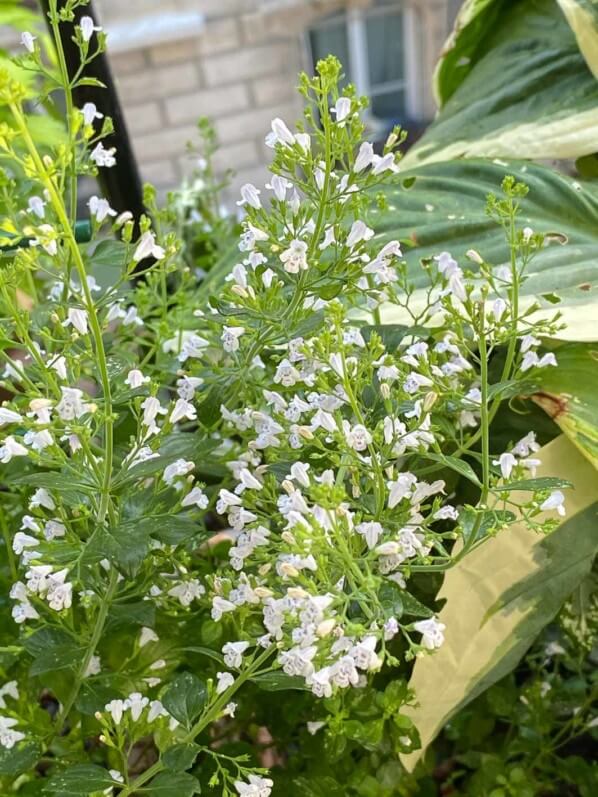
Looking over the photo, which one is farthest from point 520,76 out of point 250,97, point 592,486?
point 250,97

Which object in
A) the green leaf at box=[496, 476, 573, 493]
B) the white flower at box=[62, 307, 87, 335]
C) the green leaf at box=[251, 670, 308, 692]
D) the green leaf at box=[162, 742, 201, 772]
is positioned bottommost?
the green leaf at box=[162, 742, 201, 772]

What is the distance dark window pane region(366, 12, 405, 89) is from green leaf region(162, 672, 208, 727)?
1.35 metres

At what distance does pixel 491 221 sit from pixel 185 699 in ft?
1.07

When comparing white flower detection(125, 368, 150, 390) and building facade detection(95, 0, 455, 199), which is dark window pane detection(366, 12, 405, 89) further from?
white flower detection(125, 368, 150, 390)

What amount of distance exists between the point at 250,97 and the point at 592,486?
51.0 inches

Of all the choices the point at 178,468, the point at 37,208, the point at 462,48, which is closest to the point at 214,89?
the point at 462,48

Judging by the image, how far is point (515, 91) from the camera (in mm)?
643

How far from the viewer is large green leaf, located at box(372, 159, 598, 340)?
0.47 metres

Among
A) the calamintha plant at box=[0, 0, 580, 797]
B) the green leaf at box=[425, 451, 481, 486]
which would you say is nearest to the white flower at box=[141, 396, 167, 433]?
the calamintha plant at box=[0, 0, 580, 797]

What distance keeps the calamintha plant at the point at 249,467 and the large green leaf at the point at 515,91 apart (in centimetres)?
21

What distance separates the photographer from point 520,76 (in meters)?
0.65

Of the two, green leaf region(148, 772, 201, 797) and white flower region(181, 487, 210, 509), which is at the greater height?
white flower region(181, 487, 210, 509)

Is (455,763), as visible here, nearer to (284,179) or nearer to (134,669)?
(134,669)

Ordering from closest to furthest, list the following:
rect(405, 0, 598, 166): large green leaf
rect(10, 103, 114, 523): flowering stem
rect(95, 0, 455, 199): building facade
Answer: rect(10, 103, 114, 523): flowering stem < rect(405, 0, 598, 166): large green leaf < rect(95, 0, 455, 199): building facade
